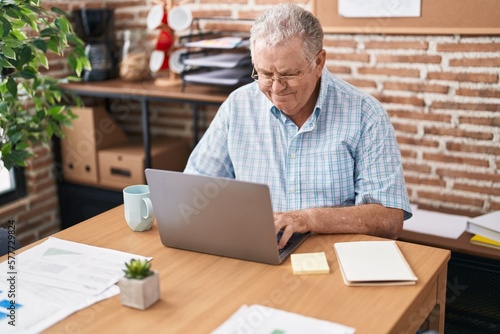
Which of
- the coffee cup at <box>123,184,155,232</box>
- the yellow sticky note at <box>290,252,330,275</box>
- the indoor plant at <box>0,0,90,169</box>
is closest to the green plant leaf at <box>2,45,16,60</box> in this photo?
the indoor plant at <box>0,0,90,169</box>

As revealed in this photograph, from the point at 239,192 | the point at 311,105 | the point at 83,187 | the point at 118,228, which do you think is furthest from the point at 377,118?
the point at 83,187

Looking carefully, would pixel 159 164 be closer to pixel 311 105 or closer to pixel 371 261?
pixel 311 105

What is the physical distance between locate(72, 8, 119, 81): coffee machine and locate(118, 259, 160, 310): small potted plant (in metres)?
2.30

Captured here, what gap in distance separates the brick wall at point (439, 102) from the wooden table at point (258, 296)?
132 cm

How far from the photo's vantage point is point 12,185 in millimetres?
3467

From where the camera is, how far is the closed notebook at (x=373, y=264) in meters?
1.43

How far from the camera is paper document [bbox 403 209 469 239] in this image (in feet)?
8.55

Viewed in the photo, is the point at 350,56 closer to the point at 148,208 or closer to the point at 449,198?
the point at 449,198

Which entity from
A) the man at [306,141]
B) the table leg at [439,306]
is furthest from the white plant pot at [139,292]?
the table leg at [439,306]

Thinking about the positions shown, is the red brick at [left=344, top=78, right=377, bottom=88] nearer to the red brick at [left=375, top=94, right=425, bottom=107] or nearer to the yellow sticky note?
the red brick at [left=375, top=94, right=425, bottom=107]

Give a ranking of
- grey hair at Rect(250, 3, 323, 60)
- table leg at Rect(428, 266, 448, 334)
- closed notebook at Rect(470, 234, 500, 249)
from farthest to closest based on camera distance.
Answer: closed notebook at Rect(470, 234, 500, 249), grey hair at Rect(250, 3, 323, 60), table leg at Rect(428, 266, 448, 334)

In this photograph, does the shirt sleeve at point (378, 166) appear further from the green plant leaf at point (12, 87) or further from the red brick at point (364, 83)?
the green plant leaf at point (12, 87)

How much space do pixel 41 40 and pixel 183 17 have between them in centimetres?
119

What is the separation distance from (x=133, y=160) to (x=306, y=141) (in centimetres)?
156
